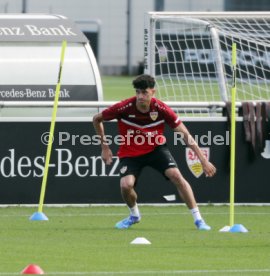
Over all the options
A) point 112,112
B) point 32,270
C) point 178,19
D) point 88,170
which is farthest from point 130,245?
point 178,19

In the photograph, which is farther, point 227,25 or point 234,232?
point 227,25

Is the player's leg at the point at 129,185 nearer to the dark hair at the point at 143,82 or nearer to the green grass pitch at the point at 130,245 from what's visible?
the green grass pitch at the point at 130,245

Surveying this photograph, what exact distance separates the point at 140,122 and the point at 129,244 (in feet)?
6.43

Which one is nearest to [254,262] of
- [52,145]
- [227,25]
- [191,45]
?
[52,145]

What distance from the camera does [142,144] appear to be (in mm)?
15078

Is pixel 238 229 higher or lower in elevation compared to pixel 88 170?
higher

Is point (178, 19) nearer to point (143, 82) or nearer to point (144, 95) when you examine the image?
point (144, 95)

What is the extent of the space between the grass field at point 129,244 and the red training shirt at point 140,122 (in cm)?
94

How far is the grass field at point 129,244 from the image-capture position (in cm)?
1166

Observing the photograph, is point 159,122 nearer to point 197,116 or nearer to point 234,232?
point 234,232

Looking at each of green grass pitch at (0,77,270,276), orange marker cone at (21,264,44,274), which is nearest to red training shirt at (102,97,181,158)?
green grass pitch at (0,77,270,276)

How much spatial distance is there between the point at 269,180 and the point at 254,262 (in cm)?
612

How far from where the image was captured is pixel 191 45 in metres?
23.8

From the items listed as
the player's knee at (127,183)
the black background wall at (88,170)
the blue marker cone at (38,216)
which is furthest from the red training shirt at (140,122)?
the black background wall at (88,170)
